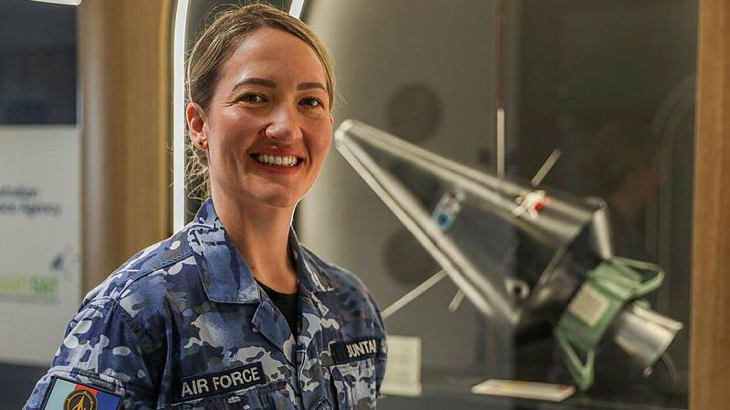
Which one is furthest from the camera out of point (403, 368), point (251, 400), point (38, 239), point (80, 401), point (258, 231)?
point (38, 239)

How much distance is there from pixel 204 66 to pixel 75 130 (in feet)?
5.25

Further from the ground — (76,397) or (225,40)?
(225,40)

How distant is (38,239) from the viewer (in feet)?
10.3

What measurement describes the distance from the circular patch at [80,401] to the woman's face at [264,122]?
35 centimetres

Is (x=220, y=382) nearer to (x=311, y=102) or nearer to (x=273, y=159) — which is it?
(x=273, y=159)

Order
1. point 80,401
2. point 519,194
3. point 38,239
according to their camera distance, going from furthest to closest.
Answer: point 38,239 < point 519,194 < point 80,401

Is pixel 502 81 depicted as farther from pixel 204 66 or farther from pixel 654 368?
pixel 204 66

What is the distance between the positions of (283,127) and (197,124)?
0.50 ft

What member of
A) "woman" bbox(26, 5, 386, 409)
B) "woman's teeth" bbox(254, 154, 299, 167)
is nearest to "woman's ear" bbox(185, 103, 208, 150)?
"woman" bbox(26, 5, 386, 409)

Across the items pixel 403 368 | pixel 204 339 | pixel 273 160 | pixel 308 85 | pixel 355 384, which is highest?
pixel 308 85

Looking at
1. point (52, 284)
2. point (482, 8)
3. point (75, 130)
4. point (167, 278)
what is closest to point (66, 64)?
point (75, 130)

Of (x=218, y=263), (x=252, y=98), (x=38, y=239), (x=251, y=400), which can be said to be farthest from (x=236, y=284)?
(x=38, y=239)

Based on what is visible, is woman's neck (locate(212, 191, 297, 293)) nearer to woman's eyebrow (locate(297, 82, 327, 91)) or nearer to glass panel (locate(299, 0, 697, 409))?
woman's eyebrow (locate(297, 82, 327, 91))

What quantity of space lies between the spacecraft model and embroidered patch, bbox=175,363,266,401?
1253 mm
